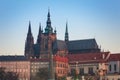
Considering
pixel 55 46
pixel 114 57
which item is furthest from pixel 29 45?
pixel 114 57

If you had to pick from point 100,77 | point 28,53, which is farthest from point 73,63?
point 100,77

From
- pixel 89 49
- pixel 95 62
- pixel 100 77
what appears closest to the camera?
pixel 100 77

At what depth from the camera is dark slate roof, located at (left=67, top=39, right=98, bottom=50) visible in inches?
5866

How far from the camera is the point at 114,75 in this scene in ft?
400

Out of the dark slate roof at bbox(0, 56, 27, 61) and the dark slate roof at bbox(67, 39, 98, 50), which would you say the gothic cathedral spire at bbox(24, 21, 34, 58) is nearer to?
the dark slate roof at bbox(0, 56, 27, 61)

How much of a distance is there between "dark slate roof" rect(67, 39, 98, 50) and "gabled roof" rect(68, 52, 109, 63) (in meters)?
4.55

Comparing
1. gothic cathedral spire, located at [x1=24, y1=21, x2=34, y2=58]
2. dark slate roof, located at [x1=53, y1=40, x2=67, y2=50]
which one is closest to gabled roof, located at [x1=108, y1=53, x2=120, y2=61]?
dark slate roof, located at [x1=53, y1=40, x2=67, y2=50]

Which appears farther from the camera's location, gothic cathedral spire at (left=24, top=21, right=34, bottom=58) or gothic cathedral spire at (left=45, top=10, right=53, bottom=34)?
gothic cathedral spire at (left=24, top=21, right=34, bottom=58)

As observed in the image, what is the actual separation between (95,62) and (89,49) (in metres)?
9.66

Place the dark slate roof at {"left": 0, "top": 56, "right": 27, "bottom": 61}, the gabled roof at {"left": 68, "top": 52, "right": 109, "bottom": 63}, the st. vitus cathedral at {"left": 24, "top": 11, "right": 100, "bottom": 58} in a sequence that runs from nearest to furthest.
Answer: the gabled roof at {"left": 68, "top": 52, "right": 109, "bottom": 63} < the st. vitus cathedral at {"left": 24, "top": 11, "right": 100, "bottom": 58} < the dark slate roof at {"left": 0, "top": 56, "right": 27, "bottom": 61}

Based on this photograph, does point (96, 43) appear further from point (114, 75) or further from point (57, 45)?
point (114, 75)

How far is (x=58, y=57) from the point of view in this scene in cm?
14212

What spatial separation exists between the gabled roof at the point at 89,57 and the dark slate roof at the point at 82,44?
455 cm

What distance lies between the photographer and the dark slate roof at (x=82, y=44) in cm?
14900
